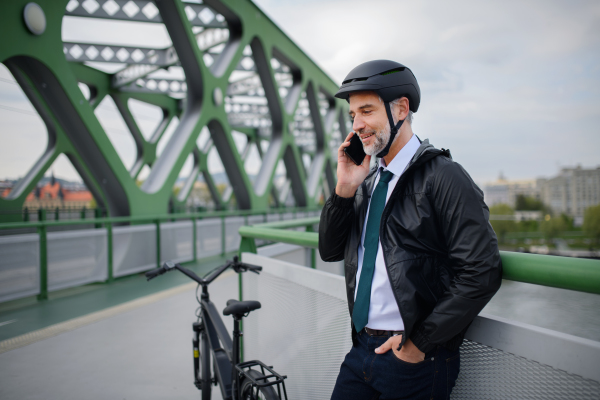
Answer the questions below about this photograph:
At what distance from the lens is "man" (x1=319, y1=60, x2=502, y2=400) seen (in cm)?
111

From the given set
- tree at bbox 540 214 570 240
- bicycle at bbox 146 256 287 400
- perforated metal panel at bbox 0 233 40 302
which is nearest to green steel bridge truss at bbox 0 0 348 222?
perforated metal panel at bbox 0 233 40 302

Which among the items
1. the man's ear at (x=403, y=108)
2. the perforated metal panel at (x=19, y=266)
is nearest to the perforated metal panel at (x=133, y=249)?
the perforated metal panel at (x=19, y=266)

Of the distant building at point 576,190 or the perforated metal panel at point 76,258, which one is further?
the distant building at point 576,190

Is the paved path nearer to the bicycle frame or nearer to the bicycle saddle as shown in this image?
the bicycle frame

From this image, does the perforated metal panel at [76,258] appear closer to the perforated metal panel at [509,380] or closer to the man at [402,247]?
the man at [402,247]

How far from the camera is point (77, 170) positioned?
60.5 feet

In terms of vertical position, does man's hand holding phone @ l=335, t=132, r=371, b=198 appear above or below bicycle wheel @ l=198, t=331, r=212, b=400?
above

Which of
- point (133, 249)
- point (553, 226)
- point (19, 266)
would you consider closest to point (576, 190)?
point (553, 226)

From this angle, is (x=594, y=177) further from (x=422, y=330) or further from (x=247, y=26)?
(x=422, y=330)

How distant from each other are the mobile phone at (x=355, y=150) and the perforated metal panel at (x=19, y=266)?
18.4ft

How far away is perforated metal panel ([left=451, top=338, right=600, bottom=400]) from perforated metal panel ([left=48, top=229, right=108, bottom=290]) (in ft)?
20.3

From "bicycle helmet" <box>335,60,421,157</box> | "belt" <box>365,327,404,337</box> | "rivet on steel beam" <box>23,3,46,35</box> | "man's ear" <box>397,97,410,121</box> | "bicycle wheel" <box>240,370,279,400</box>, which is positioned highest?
"rivet on steel beam" <box>23,3,46,35</box>

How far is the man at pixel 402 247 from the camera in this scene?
1.11 metres

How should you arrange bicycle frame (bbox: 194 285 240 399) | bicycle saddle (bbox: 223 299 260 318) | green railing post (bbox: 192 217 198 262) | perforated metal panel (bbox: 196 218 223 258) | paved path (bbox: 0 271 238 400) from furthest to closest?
perforated metal panel (bbox: 196 218 223 258) < green railing post (bbox: 192 217 198 262) < paved path (bbox: 0 271 238 400) < bicycle frame (bbox: 194 285 240 399) < bicycle saddle (bbox: 223 299 260 318)
